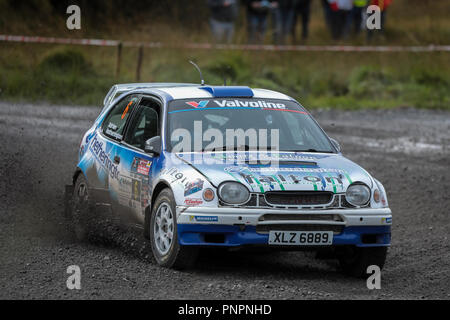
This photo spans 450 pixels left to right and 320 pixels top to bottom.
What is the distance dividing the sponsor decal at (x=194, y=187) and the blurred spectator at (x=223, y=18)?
49.5 ft

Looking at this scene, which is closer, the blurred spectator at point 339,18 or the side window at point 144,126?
the side window at point 144,126

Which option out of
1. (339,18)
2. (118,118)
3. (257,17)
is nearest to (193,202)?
(118,118)

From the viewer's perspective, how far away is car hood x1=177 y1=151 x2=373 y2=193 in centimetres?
741

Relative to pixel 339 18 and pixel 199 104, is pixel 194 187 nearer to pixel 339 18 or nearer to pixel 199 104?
pixel 199 104

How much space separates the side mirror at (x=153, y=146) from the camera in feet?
26.8

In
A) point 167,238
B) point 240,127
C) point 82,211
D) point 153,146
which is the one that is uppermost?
point 240,127

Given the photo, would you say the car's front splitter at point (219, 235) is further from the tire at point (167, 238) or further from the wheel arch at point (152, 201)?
the wheel arch at point (152, 201)

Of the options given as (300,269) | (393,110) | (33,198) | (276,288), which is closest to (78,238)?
(33,198)

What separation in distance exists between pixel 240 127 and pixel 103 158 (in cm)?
150

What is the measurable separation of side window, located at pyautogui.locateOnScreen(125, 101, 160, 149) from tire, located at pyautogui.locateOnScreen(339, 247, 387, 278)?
6.64 ft

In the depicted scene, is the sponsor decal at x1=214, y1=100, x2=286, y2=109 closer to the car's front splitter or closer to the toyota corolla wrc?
the toyota corolla wrc

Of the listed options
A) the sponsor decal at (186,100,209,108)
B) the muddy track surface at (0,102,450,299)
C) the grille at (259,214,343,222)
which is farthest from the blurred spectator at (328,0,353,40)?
the grille at (259,214,343,222)

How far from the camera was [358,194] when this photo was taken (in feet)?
25.0

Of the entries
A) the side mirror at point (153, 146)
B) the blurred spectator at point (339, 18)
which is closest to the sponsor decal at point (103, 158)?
the side mirror at point (153, 146)
